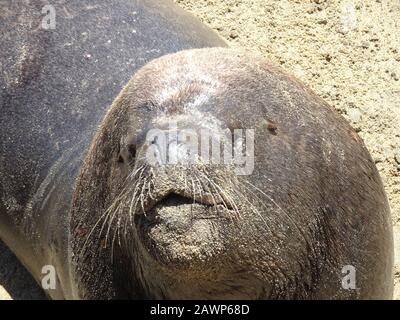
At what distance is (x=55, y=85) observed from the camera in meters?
4.16

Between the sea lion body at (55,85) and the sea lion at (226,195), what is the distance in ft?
2.73

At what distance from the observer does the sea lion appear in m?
2.49

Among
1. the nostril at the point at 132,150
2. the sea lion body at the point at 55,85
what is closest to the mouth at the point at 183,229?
the nostril at the point at 132,150

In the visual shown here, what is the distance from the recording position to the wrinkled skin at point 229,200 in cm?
250

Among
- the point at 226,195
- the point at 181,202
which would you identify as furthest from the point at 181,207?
the point at 226,195

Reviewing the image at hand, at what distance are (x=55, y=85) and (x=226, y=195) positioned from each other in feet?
6.02

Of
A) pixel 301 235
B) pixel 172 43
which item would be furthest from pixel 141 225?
pixel 172 43

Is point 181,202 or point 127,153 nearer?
point 181,202

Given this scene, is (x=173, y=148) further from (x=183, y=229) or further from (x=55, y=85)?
(x=55, y=85)

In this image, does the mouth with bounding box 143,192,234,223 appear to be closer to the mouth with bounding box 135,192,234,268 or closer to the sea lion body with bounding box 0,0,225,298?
the mouth with bounding box 135,192,234,268

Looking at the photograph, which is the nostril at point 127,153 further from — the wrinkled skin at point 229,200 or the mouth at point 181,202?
the mouth at point 181,202

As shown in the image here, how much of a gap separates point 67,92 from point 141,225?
1.69 metres

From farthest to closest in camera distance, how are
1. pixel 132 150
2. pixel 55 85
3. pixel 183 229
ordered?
pixel 55 85
pixel 132 150
pixel 183 229

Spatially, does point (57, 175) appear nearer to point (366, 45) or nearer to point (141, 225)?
point (141, 225)
